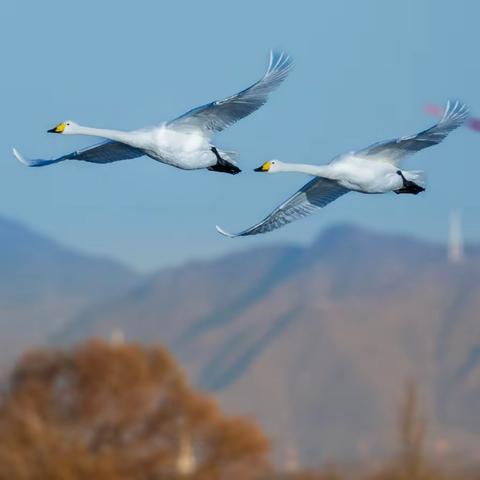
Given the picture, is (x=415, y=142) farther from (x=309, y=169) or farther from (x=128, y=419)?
(x=128, y=419)

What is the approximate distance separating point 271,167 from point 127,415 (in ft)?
249

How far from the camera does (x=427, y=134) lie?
14.1 meters

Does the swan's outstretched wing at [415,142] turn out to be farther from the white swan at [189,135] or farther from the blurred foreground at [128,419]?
the blurred foreground at [128,419]

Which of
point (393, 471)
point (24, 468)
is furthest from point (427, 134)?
point (24, 468)

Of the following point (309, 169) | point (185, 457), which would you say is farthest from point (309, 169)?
point (185, 457)

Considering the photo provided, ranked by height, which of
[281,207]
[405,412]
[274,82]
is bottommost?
[405,412]

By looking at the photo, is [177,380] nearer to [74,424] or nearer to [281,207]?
[74,424]

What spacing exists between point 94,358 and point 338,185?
3086 inches

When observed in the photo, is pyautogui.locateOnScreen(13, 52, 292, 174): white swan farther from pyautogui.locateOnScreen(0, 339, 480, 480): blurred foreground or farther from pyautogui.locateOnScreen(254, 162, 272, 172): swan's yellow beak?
pyautogui.locateOnScreen(0, 339, 480, 480): blurred foreground

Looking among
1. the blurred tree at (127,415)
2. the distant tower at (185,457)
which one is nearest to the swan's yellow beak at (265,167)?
the blurred tree at (127,415)

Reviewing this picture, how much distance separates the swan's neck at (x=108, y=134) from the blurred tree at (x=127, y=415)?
64835 millimetres

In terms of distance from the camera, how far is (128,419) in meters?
89.1

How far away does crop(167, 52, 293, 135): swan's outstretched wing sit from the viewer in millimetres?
13789

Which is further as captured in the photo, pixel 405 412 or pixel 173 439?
pixel 173 439
